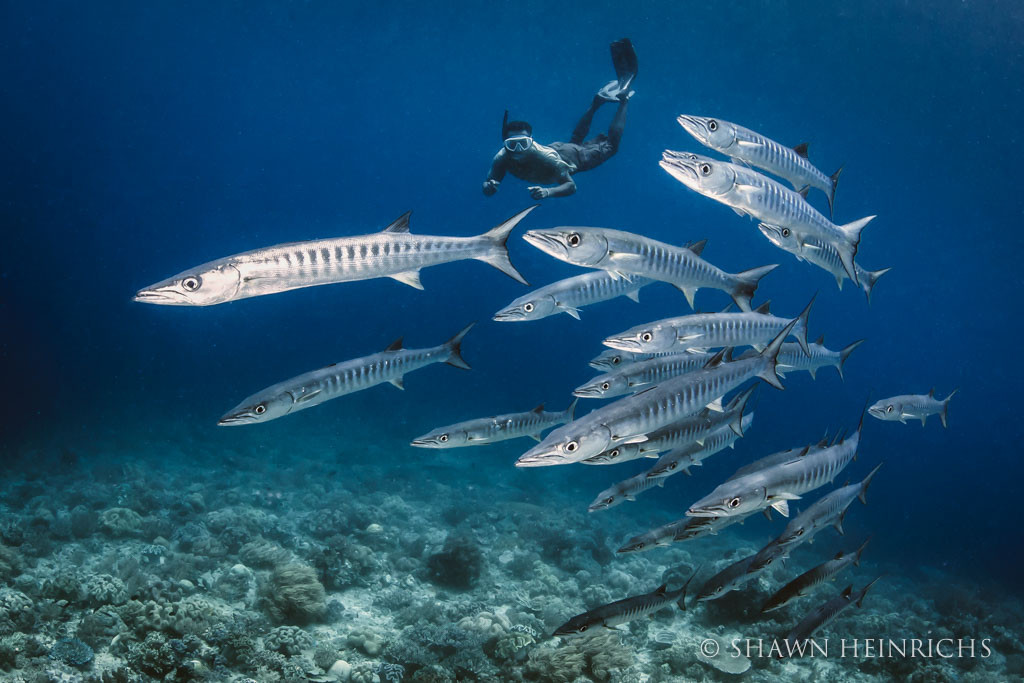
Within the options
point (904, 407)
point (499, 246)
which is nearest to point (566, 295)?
point (499, 246)

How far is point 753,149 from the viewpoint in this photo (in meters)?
5.46

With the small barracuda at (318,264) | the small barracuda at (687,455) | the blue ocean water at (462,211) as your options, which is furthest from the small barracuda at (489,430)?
the blue ocean water at (462,211)

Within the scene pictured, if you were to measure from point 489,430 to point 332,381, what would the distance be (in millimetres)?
2137

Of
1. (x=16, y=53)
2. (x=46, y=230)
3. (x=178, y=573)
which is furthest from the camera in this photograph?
(x=46, y=230)

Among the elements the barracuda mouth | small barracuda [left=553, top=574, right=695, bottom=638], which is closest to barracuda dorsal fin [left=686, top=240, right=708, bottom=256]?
the barracuda mouth

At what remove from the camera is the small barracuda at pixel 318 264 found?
361 cm

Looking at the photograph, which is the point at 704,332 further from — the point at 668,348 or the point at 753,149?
the point at 753,149

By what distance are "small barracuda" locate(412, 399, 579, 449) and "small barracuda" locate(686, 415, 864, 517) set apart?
106 inches

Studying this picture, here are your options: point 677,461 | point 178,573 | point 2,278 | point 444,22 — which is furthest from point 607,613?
point 2,278

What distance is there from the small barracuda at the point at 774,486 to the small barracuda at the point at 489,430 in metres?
2.68

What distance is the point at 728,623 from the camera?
8.45 m

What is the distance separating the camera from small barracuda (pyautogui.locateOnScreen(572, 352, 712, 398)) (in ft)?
18.6

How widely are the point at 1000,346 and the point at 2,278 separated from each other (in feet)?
271

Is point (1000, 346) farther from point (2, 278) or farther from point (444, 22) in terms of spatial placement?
point (2, 278)
